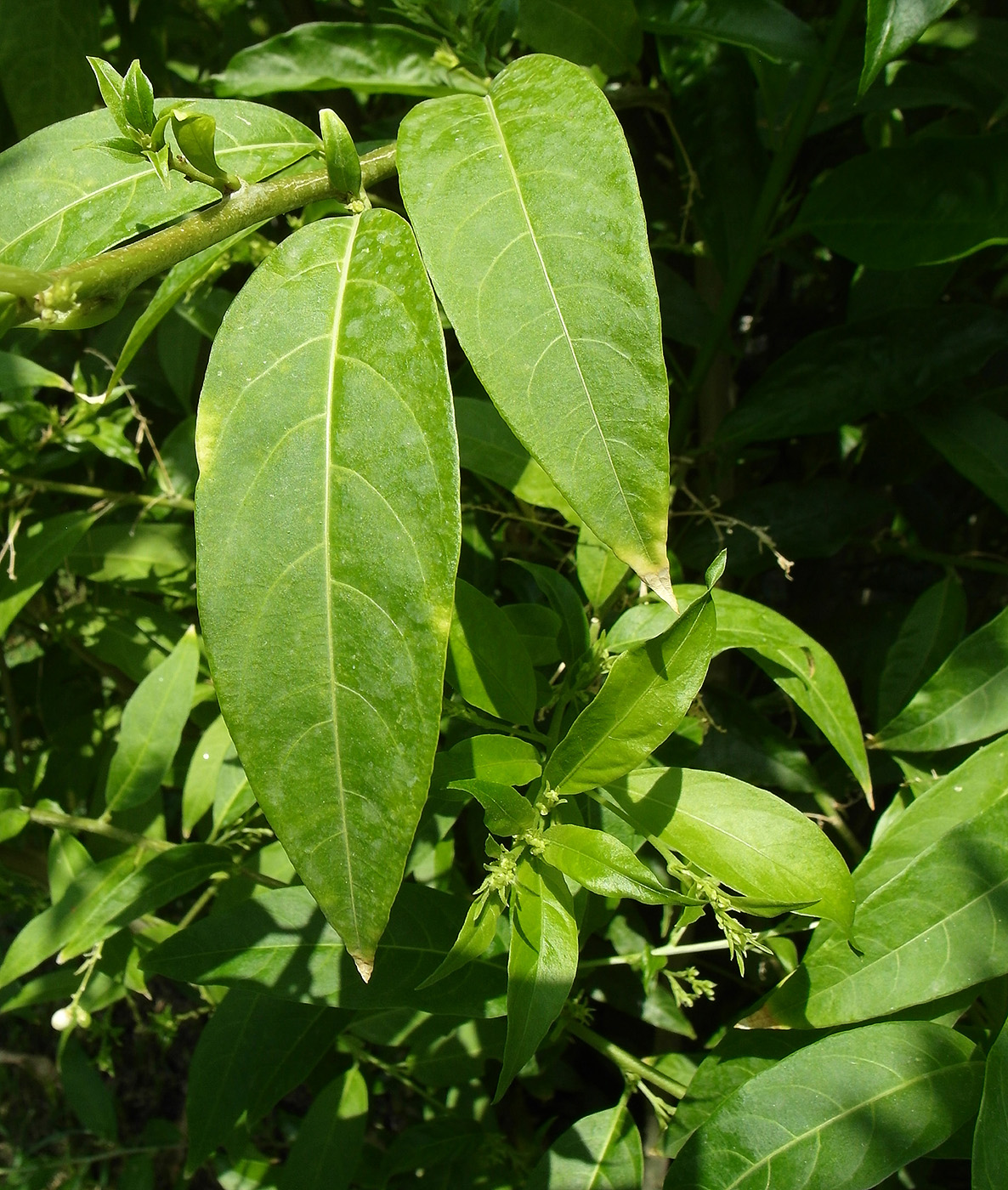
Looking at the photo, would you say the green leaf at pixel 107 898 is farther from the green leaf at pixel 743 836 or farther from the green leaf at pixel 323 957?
the green leaf at pixel 743 836

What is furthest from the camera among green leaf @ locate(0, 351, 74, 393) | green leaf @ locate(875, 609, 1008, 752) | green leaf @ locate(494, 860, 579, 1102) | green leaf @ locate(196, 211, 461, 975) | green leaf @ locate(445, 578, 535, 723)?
green leaf @ locate(0, 351, 74, 393)

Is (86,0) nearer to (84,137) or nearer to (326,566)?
(84,137)

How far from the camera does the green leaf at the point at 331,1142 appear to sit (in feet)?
3.48

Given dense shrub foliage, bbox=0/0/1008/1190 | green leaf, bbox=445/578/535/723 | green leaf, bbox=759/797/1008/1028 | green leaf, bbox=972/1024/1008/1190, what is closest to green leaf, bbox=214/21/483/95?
dense shrub foliage, bbox=0/0/1008/1190

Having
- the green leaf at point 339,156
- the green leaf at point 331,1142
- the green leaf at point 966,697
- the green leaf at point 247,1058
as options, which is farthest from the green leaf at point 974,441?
the green leaf at point 331,1142

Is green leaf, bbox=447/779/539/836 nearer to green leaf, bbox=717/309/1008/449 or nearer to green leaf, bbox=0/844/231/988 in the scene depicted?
green leaf, bbox=0/844/231/988

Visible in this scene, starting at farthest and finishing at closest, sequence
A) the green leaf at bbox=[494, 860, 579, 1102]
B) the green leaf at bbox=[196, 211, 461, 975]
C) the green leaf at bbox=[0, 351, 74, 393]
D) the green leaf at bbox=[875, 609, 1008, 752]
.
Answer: the green leaf at bbox=[0, 351, 74, 393] → the green leaf at bbox=[875, 609, 1008, 752] → the green leaf at bbox=[494, 860, 579, 1102] → the green leaf at bbox=[196, 211, 461, 975]

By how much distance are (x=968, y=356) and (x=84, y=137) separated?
85 cm

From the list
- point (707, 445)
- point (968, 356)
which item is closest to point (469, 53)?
point (707, 445)

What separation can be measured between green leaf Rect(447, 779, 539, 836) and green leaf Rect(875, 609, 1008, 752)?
0.43 meters

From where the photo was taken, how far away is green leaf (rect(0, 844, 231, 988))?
92cm

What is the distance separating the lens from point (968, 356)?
1049 millimetres

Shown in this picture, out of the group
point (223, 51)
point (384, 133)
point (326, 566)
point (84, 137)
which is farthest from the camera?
point (223, 51)

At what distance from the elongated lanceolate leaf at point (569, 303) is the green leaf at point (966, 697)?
0.49 metres
